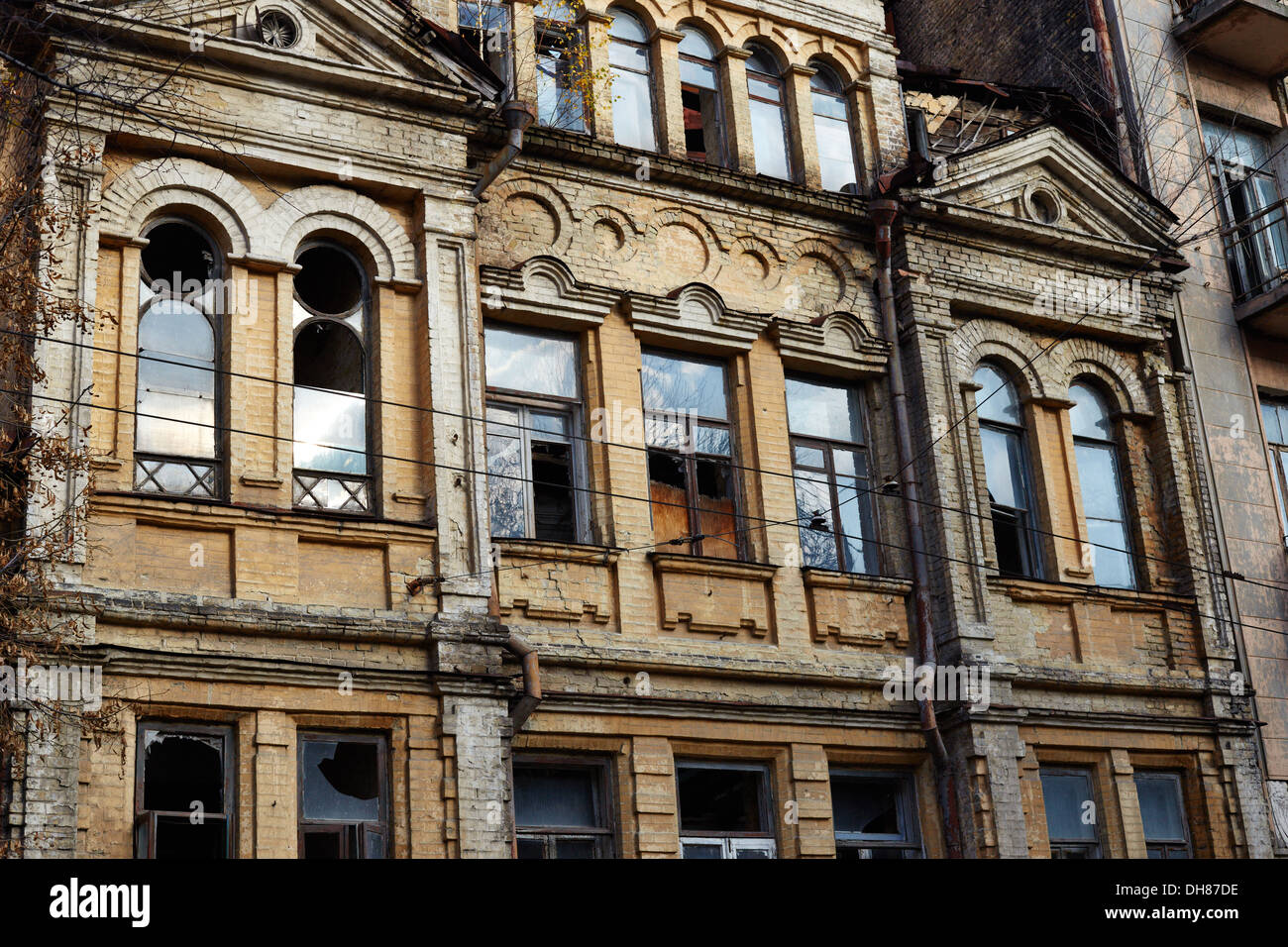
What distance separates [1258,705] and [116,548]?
35.9ft

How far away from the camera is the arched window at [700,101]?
16.7 meters

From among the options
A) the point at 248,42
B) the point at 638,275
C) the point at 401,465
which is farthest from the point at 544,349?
the point at 248,42

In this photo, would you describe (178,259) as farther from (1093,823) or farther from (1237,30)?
(1237,30)

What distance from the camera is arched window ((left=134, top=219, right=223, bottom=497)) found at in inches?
488

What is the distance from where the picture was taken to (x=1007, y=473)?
16.7 m

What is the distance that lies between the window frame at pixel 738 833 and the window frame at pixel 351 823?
253cm

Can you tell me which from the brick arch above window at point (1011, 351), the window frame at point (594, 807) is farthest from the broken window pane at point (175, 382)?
the brick arch above window at point (1011, 351)

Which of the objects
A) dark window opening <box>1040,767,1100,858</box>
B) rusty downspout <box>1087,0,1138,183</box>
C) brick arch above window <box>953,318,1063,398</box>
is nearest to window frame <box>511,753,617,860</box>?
dark window opening <box>1040,767,1100,858</box>

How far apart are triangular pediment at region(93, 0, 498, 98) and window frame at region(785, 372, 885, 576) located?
4.24 metres

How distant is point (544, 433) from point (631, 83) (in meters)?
3.88

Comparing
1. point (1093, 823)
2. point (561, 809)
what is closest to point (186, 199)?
point (561, 809)

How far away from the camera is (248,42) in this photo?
1310 cm

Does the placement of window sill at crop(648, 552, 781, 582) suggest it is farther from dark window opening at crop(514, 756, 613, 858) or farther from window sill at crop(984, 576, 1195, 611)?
window sill at crop(984, 576, 1195, 611)

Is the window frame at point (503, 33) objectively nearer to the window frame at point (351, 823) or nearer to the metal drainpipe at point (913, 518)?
the metal drainpipe at point (913, 518)
